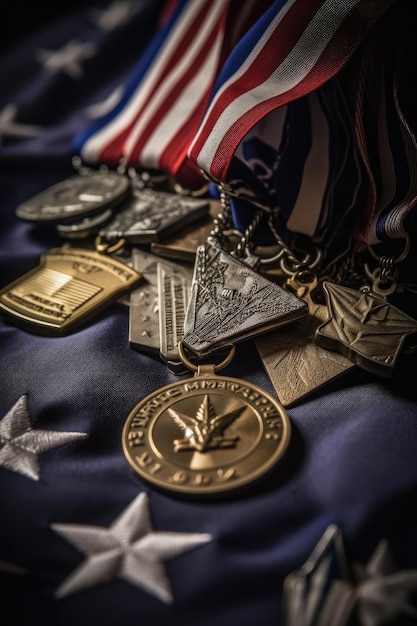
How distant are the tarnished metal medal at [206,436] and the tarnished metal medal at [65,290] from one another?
14.7 inches

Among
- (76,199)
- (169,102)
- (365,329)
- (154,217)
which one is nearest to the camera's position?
(365,329)

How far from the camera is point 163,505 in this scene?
1076 mm

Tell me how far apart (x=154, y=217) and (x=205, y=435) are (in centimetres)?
78

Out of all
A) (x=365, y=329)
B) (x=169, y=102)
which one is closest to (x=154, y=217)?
(x=169, y=102)

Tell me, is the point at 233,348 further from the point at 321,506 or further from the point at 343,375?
the point at 321,506

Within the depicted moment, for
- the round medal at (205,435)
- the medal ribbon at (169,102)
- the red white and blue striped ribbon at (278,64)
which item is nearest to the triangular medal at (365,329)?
the round medal at (205,435)

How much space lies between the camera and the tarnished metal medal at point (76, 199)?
180 cm

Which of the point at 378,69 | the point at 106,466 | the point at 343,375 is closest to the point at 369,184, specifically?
the point at 378,69

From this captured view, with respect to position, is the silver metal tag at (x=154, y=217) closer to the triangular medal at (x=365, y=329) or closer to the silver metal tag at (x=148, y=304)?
the silver metal tag at (x=148, y=304)

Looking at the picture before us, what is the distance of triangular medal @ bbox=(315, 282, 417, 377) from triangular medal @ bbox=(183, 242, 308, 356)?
7 cm

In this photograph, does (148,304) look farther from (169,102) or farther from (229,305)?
(169,102)

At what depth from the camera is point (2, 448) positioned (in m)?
1.21

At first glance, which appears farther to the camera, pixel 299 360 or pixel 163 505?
pixel 299 360

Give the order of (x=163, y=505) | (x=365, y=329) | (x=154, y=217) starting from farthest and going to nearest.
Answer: (x=154, y=217) → (x=365, y=329) → (x=163, y=505)
